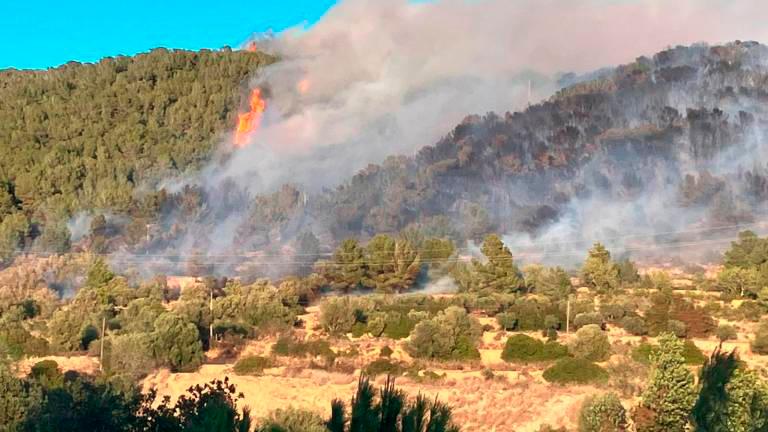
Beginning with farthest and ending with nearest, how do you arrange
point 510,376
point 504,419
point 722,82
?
point 722,82, point 510,376, point 504,419

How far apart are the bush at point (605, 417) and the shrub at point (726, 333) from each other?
973 centimetres

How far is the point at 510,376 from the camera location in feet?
84.2

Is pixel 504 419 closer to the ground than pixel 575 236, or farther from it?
closer to the ground

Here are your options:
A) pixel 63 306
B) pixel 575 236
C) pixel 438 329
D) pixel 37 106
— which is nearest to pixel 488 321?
pixel 438 329

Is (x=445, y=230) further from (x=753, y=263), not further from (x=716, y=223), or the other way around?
(x=753, y=263)

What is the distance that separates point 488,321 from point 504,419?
33.4ft

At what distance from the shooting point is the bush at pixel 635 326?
1160 inches

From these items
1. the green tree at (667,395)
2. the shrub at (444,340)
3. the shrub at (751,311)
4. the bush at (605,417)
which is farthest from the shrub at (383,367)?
the shrub at (751,311)

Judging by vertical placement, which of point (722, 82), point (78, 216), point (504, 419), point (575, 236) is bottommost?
point (504, 419)

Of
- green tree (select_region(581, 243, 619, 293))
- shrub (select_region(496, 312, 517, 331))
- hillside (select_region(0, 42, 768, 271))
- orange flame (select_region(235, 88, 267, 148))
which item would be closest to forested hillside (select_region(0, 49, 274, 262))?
hillside (select_region(0, 42, 768, 271))

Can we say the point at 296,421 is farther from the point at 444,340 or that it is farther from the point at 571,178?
the point at 571,178

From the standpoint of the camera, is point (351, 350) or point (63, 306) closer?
point (351, 350)

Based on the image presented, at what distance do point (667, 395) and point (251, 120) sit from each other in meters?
76.4

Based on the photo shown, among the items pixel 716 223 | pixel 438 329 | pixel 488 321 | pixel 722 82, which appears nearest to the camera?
pixel 438 329
